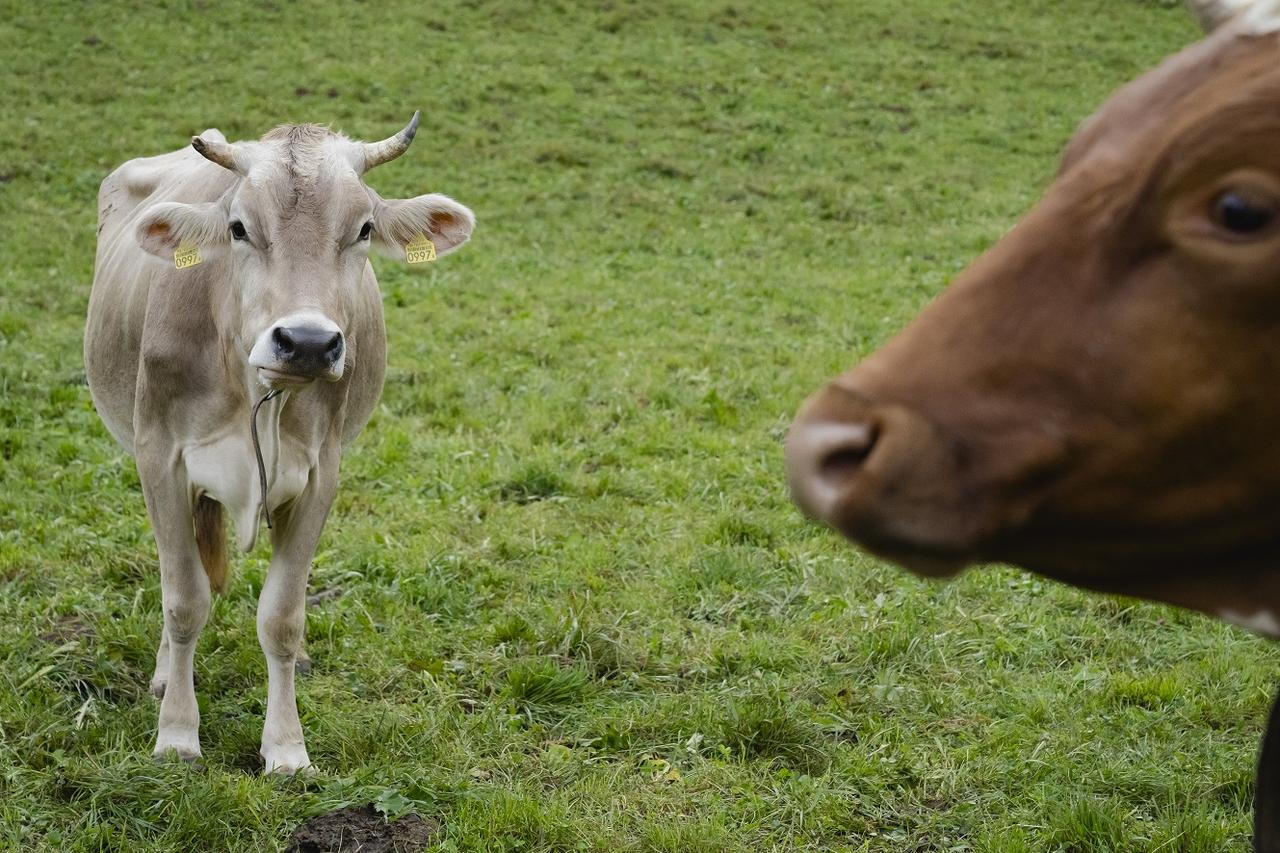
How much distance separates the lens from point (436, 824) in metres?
3.87

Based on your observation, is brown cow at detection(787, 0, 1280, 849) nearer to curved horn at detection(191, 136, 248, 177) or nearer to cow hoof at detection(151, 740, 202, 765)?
curved horn at detection(191, 136, 248, 177)

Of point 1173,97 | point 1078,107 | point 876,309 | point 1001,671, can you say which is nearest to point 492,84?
point 1078,107

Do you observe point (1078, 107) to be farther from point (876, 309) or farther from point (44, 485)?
point (44, 485)

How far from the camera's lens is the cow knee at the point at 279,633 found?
434 cm

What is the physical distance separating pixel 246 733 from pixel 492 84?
1597cm

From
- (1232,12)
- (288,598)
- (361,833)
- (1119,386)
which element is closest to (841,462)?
(1119,386)

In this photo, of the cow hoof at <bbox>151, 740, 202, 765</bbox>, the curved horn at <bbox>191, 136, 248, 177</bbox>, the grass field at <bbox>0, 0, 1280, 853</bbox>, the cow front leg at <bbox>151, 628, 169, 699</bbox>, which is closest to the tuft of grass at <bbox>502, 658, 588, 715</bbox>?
the grass field at <bbox>0, 0, 1280, 853</bbox>

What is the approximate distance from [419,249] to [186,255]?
0.78 m

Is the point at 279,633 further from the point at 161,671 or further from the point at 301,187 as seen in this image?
the point at 301,187

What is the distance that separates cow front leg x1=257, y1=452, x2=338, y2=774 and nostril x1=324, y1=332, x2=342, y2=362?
777mm

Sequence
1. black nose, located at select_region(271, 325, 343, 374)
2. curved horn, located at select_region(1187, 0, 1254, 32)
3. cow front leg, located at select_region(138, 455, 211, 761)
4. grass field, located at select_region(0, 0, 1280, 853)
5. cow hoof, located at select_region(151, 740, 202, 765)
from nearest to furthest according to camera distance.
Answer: curved horn, located at select_region(1187, 0, 1254, 32), black nose, located at select_region(271, 325, 343, 374), grass field, located at select_region(0, 0, 1280, 853), cow hoof, located at select_region(151, 740, 202, 765), cow front leg, located at select_region(138, 455, 211, 761)

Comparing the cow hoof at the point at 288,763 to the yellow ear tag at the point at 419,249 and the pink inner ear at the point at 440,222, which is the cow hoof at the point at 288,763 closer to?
the yellow ear tag at the point at 419,249

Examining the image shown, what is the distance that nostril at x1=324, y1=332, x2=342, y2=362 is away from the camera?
12.1 feet

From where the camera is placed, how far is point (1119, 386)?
1581mm
